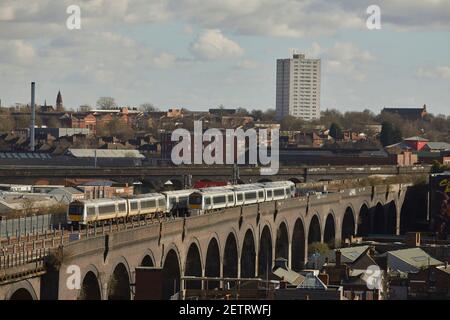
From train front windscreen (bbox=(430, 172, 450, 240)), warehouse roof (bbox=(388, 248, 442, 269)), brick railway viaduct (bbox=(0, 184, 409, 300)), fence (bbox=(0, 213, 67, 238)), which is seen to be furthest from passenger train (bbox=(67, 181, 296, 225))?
train front windscreen (bbox=(430, 172, 450, 240))

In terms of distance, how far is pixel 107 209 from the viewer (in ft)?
166

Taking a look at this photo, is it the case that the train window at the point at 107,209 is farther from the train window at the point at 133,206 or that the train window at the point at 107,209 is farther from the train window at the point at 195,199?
the train window at the point at 195,199

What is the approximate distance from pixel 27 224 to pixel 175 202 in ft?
41.3

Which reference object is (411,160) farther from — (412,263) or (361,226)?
(412,263)

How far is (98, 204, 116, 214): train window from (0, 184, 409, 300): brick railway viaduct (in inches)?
115

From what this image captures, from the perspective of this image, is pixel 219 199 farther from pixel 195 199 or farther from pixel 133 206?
pixel 133 206

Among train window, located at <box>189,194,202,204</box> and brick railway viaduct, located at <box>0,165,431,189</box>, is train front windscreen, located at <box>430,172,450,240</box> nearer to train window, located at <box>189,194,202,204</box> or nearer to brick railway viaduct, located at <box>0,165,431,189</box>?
brick railway viaduct, located at <box>0,165,431,189</box>

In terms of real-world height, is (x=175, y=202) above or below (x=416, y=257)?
above

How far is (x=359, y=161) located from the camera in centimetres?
12875

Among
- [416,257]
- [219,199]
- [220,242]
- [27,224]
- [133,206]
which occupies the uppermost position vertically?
[133,206]

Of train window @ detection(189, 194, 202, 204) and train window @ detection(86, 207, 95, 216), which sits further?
train window @ detection(189, 194, 202, 204)

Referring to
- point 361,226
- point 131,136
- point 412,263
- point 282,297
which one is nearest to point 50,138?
point 131,136

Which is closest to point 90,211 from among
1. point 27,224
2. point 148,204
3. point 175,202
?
point 27,224

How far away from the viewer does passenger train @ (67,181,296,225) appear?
49.2 metres
